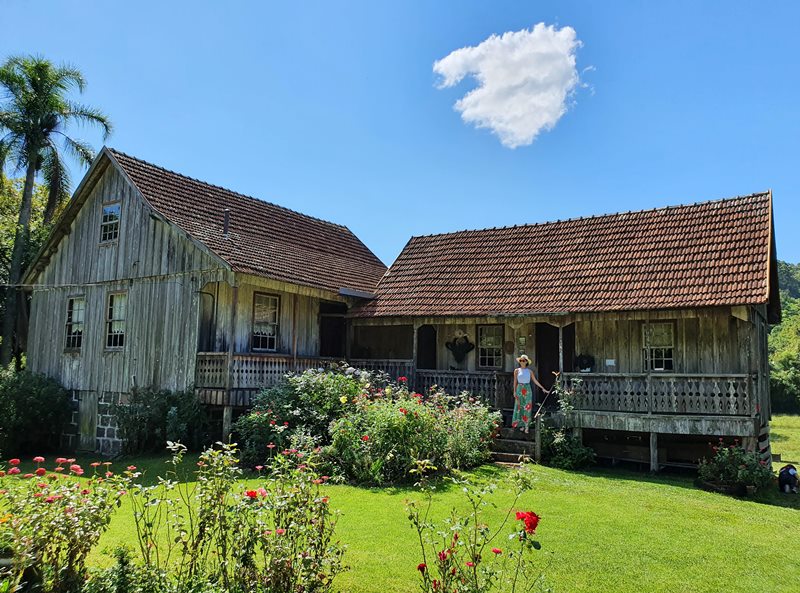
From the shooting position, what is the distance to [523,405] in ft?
48.8

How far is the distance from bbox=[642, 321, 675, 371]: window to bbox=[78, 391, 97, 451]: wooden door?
49.7 ft

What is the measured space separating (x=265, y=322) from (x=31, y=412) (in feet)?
22.3

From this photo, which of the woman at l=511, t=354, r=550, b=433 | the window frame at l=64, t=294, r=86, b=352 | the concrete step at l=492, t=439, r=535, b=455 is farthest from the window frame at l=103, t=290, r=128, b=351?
the woman at l=511, t=354, r=550, b=433

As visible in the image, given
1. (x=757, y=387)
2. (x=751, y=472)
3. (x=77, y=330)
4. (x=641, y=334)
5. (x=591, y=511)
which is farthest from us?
(x=77, y=330)

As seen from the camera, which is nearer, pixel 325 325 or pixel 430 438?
pixel 430 438

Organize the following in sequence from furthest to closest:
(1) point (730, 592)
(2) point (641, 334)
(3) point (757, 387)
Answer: (2) point (641, 334) → (3) point (757, 387) → (1) point (730, 592)

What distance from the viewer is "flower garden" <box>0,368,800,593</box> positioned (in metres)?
5.54

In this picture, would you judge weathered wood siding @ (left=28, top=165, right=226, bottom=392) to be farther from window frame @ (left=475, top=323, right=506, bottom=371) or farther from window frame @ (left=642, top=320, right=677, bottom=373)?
window frame @ (left=642, top=320, right=677, bottom=373)

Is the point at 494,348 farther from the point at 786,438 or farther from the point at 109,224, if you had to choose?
the point at 786,438

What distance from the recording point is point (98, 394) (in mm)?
18422

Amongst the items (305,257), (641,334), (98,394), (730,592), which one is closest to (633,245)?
(641,334)

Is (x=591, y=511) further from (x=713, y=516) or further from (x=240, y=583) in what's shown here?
(x=240, y=583)

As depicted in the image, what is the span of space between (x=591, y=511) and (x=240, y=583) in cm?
628

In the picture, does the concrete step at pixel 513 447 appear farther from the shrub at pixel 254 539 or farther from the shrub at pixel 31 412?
the shrub at pixel 31 412
